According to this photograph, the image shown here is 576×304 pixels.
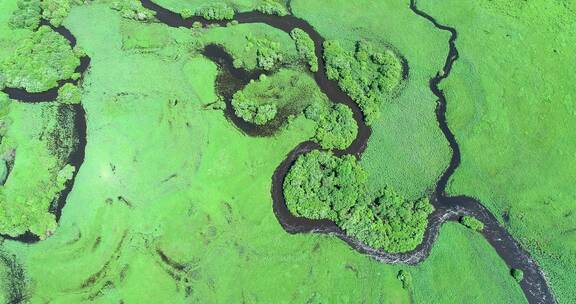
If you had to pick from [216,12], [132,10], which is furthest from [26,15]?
[216,12]

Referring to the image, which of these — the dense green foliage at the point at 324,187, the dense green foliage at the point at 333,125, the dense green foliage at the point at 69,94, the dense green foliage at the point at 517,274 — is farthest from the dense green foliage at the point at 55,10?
the dense green foliage at the point at 517,274

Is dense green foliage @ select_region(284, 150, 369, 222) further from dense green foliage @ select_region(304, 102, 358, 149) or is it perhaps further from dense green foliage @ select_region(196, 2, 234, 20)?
dense green foliage @ select_region(196, 2, 234, 20)

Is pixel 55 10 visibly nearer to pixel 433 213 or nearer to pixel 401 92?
pixel 401 92

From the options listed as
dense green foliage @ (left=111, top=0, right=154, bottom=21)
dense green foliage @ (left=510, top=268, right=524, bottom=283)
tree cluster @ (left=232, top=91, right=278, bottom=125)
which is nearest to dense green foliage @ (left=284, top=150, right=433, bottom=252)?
tree cluster @ (left=232, top=91, right=278, bottom=125)

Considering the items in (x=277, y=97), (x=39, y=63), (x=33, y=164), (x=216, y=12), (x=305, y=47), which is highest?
(x=305, y=47)

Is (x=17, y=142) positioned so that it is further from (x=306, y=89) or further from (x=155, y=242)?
(x=306, y=89)

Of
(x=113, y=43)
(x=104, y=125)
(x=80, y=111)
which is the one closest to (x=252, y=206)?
(x=104, y=125)
